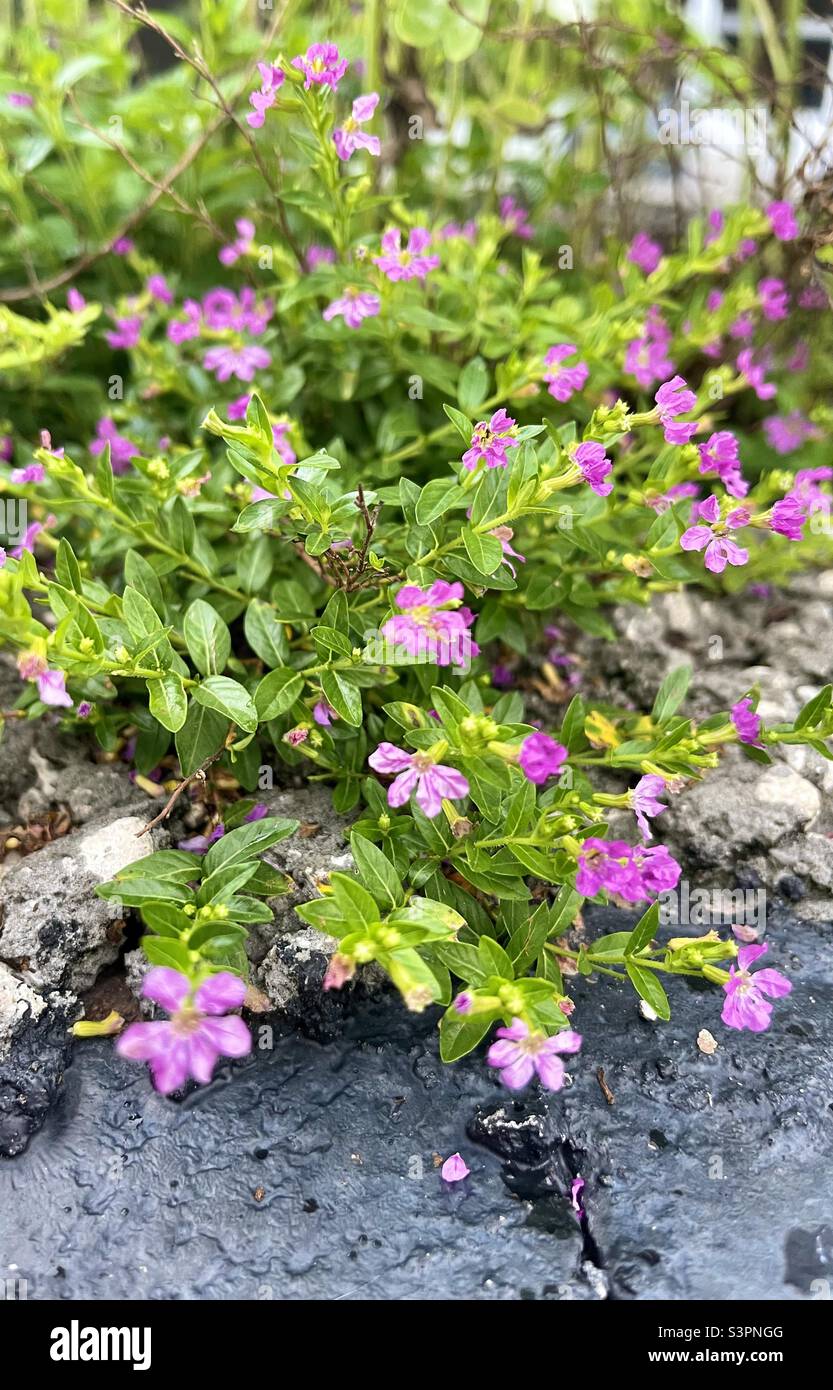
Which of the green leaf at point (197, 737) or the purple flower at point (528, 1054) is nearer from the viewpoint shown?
the purple flower at point (528, 1054)

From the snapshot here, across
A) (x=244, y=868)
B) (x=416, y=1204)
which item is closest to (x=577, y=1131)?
(x=416, y=1204)

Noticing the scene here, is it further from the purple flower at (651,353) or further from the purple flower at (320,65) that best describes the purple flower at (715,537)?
the purple flower at (320,65)

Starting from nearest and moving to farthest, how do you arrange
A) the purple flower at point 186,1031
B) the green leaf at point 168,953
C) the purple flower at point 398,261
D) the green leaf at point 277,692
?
the purple flower at point 186,1031 < the green leaf at point 168,953 < the green leaf at point 277,692 < the purple flower at point 398,261

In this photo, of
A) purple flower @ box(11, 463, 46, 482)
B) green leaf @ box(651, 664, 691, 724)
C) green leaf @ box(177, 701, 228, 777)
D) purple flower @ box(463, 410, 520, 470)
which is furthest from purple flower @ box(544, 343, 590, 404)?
purple flower @ box(11, 463, 46, 482)

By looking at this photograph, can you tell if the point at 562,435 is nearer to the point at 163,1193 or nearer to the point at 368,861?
the point at 368,861

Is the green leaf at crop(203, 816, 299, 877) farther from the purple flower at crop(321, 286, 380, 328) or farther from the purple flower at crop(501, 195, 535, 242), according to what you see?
the purple flower at crop(501, 195, 535, 242)


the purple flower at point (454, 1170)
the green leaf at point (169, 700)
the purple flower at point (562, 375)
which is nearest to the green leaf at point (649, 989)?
the purple flower at point (454, 1170)
